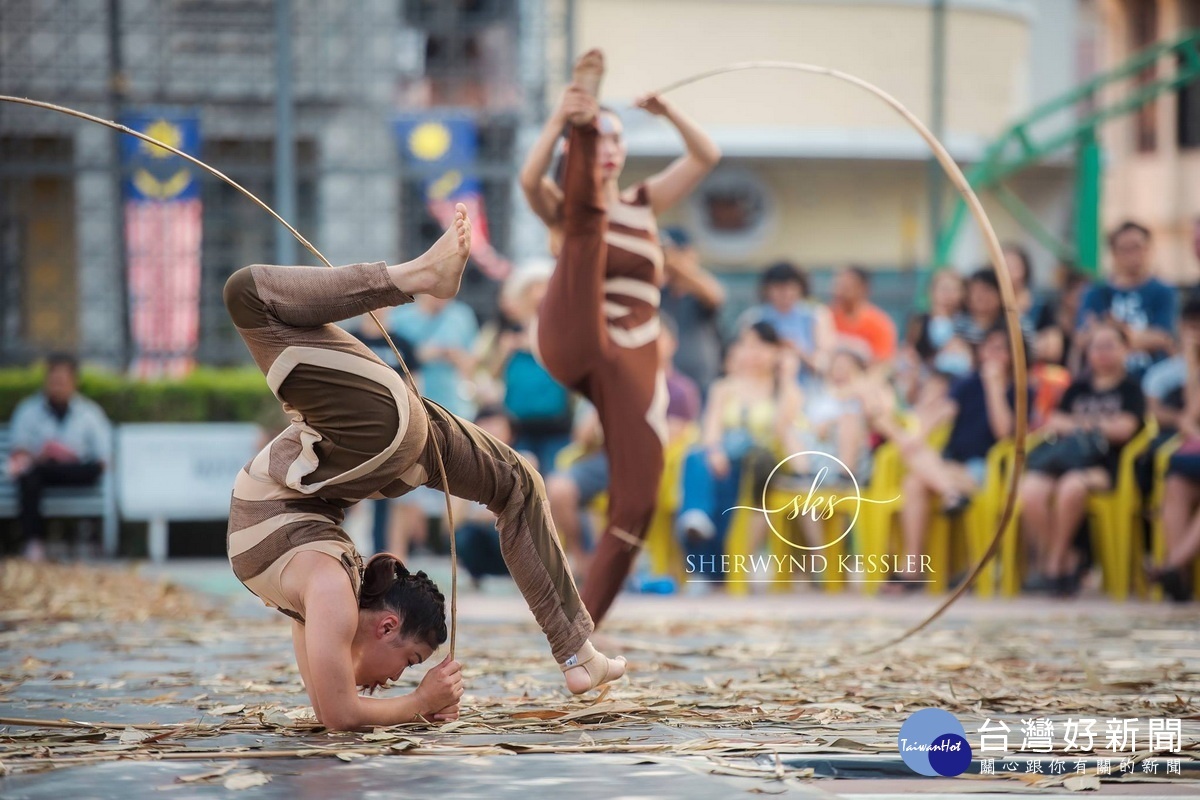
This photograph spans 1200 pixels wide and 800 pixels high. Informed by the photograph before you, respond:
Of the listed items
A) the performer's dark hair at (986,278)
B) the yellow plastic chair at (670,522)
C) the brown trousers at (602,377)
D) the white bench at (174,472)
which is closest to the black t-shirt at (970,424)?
the performer's dark hair at (986,278)

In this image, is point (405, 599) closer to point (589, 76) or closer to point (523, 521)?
point (523, 521)

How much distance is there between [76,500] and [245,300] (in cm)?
728

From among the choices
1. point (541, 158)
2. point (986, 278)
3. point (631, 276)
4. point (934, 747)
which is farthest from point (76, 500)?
point (934, 747)

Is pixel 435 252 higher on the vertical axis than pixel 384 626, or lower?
higher

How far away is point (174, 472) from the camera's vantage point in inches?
412

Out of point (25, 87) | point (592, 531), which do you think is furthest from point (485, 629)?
point (25, 87)

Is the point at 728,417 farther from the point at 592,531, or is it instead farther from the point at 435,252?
the point at 435,252

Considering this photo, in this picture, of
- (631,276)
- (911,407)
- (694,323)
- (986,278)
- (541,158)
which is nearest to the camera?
(541,158)

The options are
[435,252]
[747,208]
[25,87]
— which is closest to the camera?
[435,252]

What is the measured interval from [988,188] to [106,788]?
12.9 m

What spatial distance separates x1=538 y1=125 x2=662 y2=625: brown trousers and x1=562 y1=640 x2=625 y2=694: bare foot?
3.18 feet

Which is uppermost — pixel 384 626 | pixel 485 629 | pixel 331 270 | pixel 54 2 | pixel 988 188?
pixel 54 2

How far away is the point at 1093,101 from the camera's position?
24.2m

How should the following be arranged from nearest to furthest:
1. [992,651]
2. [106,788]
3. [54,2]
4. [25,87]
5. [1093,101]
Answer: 1. [106,788]
2. [992,651]
3. [25,87]
4. [54,2]
5. [1093,101]
